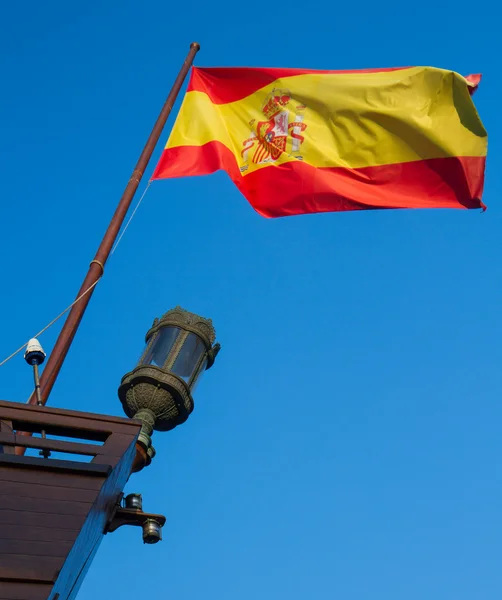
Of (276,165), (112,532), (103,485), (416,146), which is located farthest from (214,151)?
(103,485)

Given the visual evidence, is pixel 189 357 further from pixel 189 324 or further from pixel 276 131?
pixel 276 131

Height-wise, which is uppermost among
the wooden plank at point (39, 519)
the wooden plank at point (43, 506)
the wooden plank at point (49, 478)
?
the wooden plank at point (49, 478)

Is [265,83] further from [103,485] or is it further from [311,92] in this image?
[103,485]

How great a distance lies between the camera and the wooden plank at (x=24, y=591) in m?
4.72

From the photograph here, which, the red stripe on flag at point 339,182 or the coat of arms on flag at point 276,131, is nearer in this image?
the red stripe on flag at point 339,182

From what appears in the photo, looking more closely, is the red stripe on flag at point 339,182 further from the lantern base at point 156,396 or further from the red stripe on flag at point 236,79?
the lantern base at point 156,396

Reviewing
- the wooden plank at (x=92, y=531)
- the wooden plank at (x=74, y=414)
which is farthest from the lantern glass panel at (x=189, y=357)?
the wooden plank at (x=74, y=414)

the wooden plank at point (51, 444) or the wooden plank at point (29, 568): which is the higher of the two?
the wooden plank at point (51, 444)

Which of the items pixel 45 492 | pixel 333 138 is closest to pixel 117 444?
pixel 45 492

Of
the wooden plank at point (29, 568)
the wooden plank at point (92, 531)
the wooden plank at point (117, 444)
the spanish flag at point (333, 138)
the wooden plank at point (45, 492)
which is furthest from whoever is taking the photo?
the spanish flag at point (333, 138)

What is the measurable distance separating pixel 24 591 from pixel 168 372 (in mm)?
4176

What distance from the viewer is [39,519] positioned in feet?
17.6

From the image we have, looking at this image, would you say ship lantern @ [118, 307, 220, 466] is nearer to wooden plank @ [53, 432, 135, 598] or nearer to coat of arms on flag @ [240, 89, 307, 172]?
wooden plank @ [53, 432, 135, 598]

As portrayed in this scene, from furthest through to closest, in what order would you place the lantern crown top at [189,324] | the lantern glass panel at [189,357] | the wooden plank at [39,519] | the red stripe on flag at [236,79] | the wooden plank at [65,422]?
the red stripe on flag at [236,79] → the lantern crown top at [189,324] → the lantern glass panel at [189,357] → the wooden plank at [65,422] → the wooden plank at [39,519]
